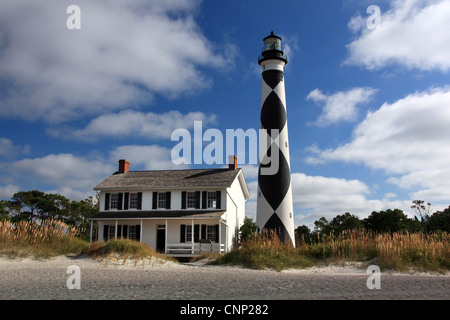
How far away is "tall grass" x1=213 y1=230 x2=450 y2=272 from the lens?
39.3ft

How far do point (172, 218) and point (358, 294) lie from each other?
1658 centimetres

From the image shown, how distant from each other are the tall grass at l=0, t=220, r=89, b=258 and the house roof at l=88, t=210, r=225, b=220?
741cm

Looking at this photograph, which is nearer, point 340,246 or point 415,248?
point 415,248

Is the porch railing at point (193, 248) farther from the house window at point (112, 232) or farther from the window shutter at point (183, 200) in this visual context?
the house window at point (112, 232)

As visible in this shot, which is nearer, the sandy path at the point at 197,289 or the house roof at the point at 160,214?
the sandy path at the point at 197,289

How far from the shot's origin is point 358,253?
43.6 ft

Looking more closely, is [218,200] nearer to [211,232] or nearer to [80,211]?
[211,232]

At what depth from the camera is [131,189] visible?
80.8ft

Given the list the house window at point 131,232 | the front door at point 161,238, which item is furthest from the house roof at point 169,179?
the front door at point 161,238

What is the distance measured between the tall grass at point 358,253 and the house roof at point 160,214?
314 inches

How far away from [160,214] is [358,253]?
43.5 feet

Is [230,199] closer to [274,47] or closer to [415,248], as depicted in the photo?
[274,47]

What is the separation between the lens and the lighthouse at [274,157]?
64.5ft
